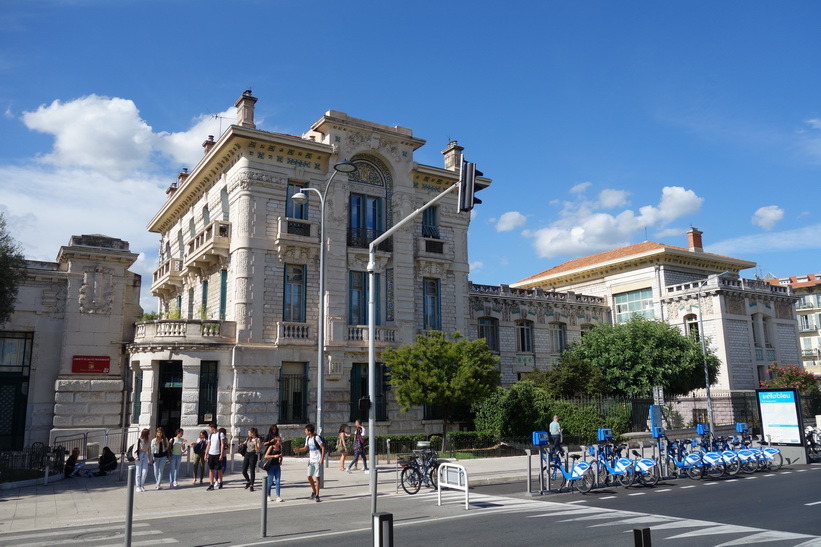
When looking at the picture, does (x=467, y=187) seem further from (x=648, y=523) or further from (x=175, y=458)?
(x=175, y=458)

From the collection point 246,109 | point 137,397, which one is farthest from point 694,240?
point 137,397

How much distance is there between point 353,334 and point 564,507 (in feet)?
50.8

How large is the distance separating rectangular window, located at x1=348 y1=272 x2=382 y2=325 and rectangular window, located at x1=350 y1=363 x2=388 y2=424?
2.06 m

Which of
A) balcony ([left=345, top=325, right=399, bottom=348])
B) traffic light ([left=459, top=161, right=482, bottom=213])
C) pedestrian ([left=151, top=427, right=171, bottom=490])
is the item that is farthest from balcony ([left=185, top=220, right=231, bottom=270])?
traffic light ([left=459, top=161, right=482, bottom=213])

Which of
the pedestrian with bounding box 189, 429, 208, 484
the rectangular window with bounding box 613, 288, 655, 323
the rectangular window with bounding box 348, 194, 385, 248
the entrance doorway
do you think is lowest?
the pedestrian with bounding box 189, 429, 208, 484

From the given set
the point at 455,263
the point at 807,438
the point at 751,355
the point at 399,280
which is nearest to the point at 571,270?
the point at 751,355

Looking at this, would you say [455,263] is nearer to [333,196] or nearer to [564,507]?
[333,196]

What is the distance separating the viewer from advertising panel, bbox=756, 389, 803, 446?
2125 centimetres

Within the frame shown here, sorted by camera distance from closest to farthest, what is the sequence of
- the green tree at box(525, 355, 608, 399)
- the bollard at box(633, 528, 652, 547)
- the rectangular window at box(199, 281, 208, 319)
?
the bollard at box(633, 528, 652, 547) → the rectangular window at box(199, 281, 208, 319) → the green tree at box(525, 355, 608, 399)

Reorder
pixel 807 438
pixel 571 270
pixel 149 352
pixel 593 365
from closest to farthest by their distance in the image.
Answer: pixel 807 438 < pixel 149 352 < pixel 593 365 < pixel 571 270

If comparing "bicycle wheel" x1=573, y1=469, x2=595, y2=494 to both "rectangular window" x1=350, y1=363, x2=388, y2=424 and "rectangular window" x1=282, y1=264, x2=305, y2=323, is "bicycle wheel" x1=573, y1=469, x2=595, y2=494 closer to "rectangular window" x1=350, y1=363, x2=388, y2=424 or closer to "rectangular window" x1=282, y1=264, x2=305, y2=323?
"rectangular window" x1=350, y1=363, x2=388, y2=424

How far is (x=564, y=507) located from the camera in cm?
1409

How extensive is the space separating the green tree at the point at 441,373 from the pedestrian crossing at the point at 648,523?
8.80 meters

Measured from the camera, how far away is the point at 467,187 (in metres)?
12.5
